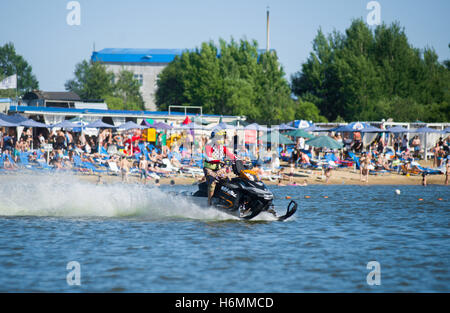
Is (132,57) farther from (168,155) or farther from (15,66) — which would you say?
(168,155)

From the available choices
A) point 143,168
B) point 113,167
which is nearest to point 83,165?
point 113,167

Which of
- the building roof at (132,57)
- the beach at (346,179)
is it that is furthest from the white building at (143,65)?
the beach at (346,179)

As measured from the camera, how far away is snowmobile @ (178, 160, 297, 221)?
13.8 m

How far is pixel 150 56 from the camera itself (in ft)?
319

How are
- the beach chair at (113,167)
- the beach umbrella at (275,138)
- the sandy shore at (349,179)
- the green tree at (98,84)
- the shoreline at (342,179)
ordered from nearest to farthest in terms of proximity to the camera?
the beach chair at (113,167), the shoreline at (342,179), the sandy shore at (349,179), the beach umbrella at (275,138), the green tree at (98,84)

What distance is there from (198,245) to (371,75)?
55112 millimetres

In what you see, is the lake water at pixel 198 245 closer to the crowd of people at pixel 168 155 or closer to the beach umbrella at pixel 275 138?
the crowd of people at pixel 168 155

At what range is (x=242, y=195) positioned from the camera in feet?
46.2

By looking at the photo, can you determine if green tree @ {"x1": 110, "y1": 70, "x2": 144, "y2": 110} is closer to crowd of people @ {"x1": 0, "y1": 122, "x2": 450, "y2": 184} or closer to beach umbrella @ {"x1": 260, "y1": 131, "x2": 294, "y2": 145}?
crowd of people @ {"x1": 0, "y1": 122, "x2": 450, "y2": 184}

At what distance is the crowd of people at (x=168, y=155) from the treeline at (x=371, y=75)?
22128 millimetres

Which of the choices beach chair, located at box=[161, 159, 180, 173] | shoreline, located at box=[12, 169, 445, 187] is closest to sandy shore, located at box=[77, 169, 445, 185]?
shoreline, located at box=[12, 169, 445, 187]

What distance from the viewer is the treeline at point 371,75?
63938mm

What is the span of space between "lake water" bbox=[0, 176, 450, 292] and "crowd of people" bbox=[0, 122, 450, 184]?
7741mm
